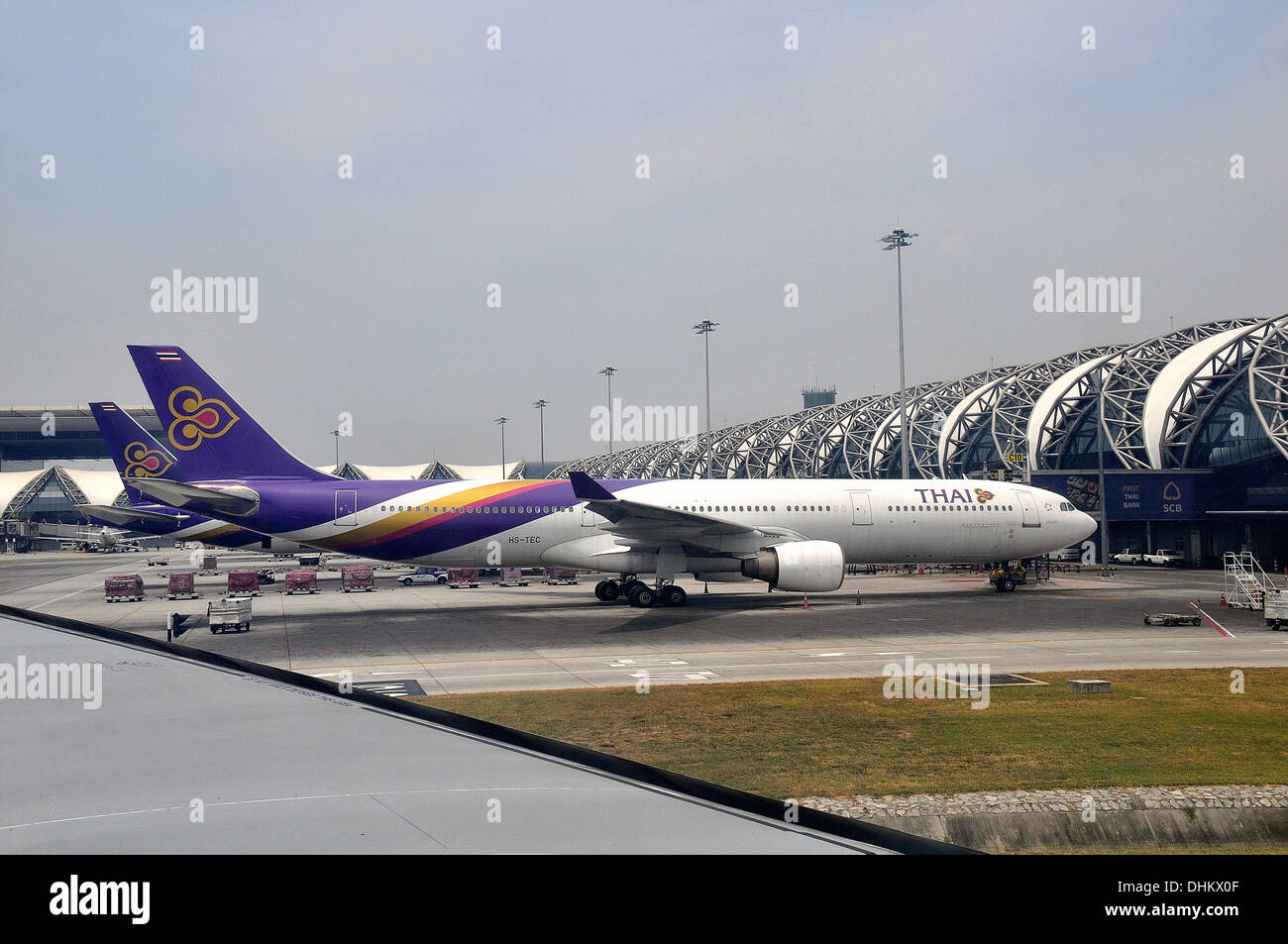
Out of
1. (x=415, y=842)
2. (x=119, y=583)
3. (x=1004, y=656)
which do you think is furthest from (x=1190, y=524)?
(x=415, y=842)

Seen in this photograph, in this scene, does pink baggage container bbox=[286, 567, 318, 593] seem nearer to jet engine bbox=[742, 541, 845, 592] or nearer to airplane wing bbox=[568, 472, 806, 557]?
airplane wing bbox=[568, 472, 806, 557]

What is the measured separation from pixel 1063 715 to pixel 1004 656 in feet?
23.0

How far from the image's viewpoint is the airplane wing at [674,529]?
32.1m

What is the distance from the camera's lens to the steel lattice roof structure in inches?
2231

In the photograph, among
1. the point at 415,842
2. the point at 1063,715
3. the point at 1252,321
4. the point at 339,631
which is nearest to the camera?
the point at 415,842

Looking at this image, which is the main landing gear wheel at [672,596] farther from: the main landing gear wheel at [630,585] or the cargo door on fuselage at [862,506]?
the cargo door on fuselage at [862,506]

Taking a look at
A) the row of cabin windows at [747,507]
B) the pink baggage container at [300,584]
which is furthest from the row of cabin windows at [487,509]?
the pink baggage container at [300,584]

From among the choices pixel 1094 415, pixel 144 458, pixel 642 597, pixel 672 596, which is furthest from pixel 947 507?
pixel 144 458

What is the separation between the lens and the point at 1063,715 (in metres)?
17.0

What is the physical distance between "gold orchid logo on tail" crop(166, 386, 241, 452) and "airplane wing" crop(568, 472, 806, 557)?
13579 millimetres

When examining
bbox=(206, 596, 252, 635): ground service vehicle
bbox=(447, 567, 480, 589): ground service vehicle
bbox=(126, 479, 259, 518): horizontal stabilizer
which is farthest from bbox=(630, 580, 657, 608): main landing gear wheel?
bbox=(447, 567, 480, 589): ground service vehicle

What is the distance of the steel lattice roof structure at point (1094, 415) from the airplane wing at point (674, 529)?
26.1 m

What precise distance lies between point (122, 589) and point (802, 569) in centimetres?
3225
